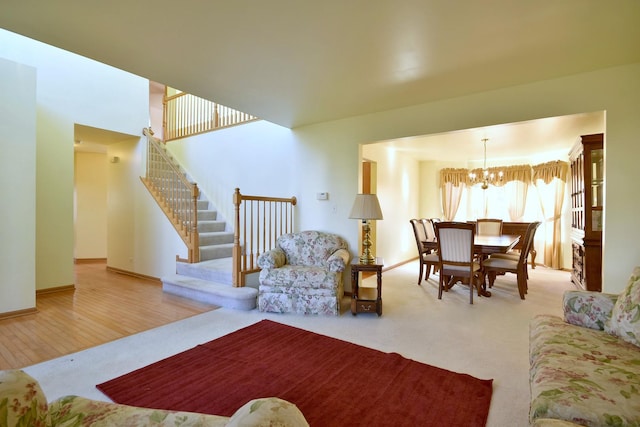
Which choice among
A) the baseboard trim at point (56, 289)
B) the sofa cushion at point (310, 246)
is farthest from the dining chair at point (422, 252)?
the baseboard trim at point (56, 289)

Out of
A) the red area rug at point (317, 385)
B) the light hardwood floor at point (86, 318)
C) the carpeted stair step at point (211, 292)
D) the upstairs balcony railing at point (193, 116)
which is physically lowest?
the light hardwood floor at point (86, 318)

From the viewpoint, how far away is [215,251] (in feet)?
16.4

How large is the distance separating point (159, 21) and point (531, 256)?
7.22 meters

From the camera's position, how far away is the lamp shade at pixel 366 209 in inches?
140

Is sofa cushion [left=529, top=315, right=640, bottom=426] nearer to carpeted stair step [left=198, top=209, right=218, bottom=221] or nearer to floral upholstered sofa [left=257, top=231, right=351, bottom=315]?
floral upholstered sofa [left=257, top=231, right=351, bottom=315]

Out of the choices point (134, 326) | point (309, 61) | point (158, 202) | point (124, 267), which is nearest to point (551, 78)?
point (309, 61)

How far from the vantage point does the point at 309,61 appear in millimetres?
2605

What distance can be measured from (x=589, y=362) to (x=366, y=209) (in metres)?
2.34

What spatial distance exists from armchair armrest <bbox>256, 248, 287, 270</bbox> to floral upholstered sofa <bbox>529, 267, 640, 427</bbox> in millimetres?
2553

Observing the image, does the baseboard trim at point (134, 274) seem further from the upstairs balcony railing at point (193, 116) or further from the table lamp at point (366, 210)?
the table lamp at point (366, 210)

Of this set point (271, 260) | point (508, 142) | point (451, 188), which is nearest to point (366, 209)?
point (271, 260)

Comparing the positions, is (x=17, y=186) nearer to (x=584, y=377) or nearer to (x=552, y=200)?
(x=584, y=377)

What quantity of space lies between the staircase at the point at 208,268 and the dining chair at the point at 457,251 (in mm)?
2504

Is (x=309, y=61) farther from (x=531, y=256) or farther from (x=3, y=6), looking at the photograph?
(x=531, y=256)
